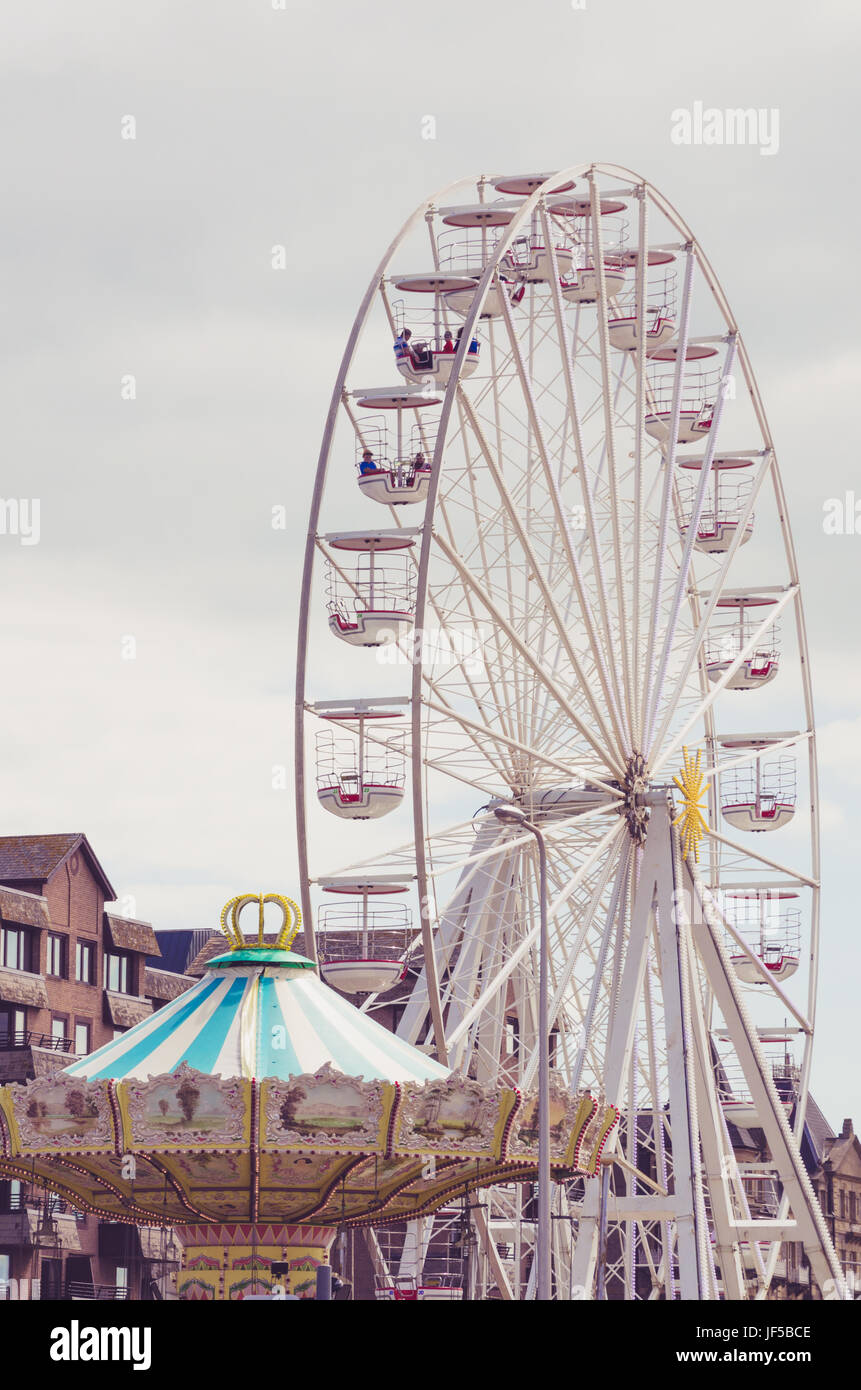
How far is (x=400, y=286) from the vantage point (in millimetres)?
44781

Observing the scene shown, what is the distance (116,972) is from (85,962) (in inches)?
86.0

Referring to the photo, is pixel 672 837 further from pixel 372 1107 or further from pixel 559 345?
pixel 372 1107

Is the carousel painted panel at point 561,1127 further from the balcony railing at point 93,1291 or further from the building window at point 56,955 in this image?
the building window at point 56,955

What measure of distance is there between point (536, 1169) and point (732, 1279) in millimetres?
8383

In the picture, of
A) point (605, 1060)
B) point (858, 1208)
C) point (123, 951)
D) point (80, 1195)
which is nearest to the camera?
point (80, 1195)

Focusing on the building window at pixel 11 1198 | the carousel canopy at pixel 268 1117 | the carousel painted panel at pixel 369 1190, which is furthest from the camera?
the building window at pixel 11 1198

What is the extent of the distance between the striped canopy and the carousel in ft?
0.10

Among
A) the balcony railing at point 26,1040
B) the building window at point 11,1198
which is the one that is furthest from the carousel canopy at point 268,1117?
the balcony railing at point 26,1040

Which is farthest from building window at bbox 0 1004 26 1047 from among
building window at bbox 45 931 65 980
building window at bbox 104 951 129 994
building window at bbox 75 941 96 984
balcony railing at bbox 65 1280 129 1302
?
balcony railing at bbox 65 1280 129 1302

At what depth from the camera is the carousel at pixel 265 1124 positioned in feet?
108

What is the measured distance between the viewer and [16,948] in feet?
204

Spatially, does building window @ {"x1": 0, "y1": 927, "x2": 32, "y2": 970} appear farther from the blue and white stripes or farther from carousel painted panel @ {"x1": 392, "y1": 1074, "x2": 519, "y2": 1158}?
carousel painted panel @ {"x1": 392, "y1": 1074, "x2": 519, "y2": 1158}

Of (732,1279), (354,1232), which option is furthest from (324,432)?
(354,1232)

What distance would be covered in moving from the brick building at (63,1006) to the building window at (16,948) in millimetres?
24
